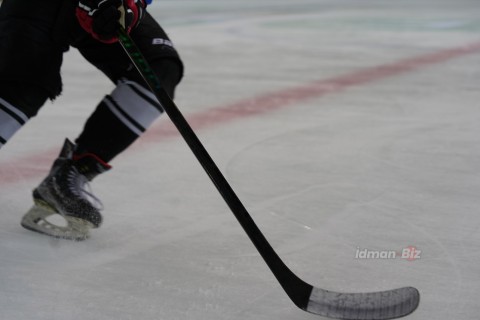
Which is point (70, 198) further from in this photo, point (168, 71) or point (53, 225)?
point (168, 71)

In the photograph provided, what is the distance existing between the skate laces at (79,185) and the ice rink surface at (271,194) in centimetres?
8

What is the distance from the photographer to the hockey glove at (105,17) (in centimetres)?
140

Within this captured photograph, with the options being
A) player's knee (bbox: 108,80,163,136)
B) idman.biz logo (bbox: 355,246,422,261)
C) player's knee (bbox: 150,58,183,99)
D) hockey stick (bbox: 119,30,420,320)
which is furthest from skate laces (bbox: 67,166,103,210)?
idman.biz logo (bbox: 355,246,422,261)

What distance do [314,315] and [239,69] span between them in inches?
92.5

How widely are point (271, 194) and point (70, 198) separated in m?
0.50

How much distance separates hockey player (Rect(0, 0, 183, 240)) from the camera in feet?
4.73

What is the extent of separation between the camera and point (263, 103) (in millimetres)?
2877

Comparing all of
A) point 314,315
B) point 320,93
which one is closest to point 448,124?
point 320,93

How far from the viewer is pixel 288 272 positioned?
4.17 ft

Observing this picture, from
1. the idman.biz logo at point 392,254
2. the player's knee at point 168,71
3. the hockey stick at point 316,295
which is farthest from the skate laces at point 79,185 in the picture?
the idman.biz logo at point 392,254

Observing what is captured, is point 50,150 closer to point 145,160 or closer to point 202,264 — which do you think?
point 145,160

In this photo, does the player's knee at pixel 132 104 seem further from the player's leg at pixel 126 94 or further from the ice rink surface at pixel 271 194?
the ice rink surface at pixel 271 194

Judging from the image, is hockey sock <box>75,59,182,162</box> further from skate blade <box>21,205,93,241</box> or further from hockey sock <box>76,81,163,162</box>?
skate blade <box>21,205,93,241</box>

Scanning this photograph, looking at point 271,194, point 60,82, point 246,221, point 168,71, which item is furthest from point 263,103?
point 246,221
